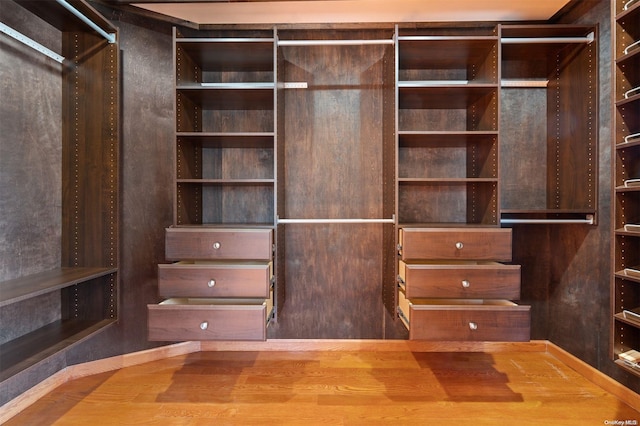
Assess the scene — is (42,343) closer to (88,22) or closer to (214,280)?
(214,280)

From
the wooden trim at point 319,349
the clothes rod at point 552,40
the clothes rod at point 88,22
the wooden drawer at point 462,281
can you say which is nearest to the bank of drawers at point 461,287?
the wooden drawer at point 462,281

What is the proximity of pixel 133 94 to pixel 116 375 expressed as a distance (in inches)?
69.1

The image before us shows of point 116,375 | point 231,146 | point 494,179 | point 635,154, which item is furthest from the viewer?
point 231,146

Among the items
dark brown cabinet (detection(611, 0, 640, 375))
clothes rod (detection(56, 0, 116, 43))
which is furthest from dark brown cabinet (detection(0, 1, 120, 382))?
dark brown cabinet (detection(611, 0, 640, 375))

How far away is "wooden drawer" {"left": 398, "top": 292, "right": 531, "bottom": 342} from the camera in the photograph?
1.58 m

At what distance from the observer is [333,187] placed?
231 centimetres

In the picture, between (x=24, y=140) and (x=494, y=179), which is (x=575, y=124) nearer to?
(x=494, y=179)

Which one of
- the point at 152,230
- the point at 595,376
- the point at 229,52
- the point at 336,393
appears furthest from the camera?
the point at 152,230

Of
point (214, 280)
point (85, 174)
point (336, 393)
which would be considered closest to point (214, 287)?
point (214, 280)

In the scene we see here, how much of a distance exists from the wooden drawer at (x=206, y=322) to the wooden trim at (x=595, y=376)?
1.95m

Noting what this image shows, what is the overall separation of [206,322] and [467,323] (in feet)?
4.18

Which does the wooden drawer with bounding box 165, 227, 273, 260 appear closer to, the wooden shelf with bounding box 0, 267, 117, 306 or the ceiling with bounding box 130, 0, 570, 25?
the wooden shelf with bounding box 0, 267, 117, 306

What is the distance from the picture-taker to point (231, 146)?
225 centimetres

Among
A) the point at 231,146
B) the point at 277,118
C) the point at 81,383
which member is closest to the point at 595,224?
the point at 277,118
